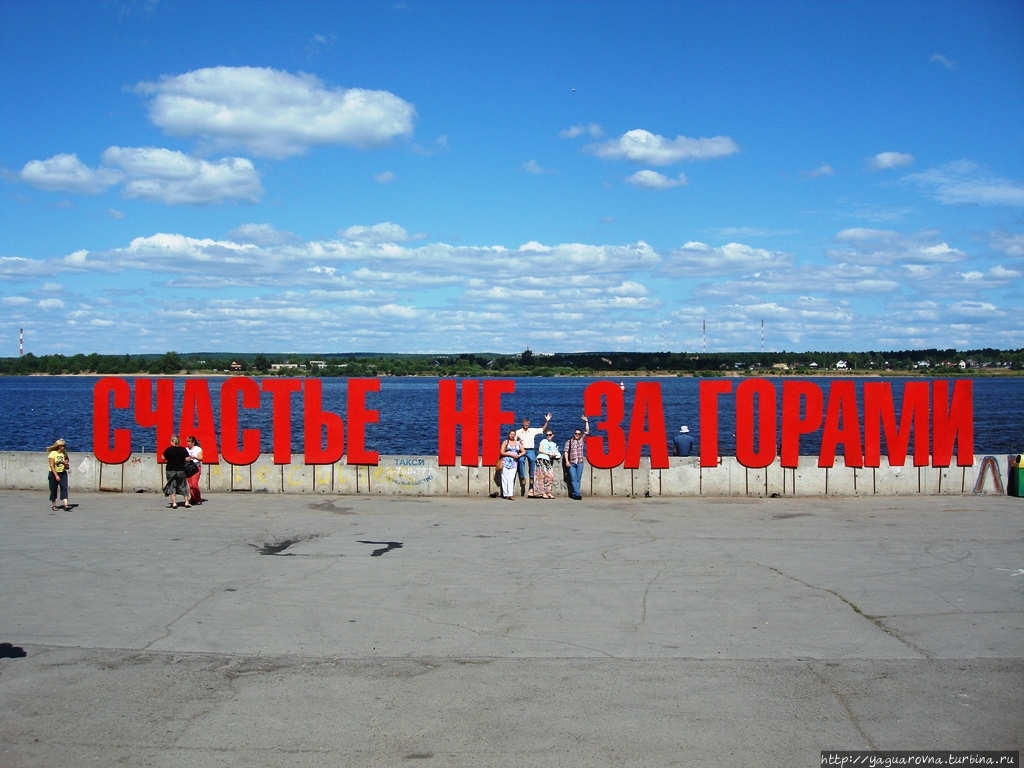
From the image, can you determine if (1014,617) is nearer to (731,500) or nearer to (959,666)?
(959,666)

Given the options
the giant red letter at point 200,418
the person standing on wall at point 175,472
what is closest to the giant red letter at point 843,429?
the person standing on wall at point 175,472

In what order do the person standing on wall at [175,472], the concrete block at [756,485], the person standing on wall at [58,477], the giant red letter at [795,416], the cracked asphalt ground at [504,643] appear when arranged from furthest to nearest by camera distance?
the giant red letter at [795,416] → the concrete block at [756,485] → the person standing on wall at [175,472] → the person standing on wall at [58,477] → the cracked asphalt ground at [504,643]

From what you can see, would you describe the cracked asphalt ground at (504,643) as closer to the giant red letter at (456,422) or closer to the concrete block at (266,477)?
the giant red letter at (456,422)

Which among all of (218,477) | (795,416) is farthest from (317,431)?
(795,416)

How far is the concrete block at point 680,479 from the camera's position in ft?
72.2

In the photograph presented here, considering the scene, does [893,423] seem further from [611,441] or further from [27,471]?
[27,471]

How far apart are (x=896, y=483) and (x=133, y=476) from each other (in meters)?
19.2

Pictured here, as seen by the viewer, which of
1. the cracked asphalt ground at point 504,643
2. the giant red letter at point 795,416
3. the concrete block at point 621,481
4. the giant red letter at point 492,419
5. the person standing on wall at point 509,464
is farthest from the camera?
the giant red letter at point 795,416

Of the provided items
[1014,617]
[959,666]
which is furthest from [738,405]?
[959,666]

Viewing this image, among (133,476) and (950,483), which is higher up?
(133,476)

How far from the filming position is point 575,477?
2139 centimetres

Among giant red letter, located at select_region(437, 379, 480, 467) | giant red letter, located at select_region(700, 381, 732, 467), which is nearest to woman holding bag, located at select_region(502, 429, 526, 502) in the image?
giant red letter, located at select_region(437, 379, 480, 467)

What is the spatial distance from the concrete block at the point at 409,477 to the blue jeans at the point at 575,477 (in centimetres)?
315

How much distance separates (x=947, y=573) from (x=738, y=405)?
10877mm
